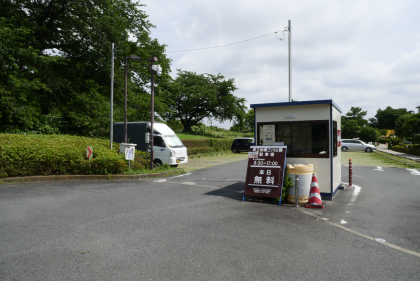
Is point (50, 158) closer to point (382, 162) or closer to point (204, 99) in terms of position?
point (382, 162)

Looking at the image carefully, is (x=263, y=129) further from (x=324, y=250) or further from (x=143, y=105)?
(x=143, y=105)

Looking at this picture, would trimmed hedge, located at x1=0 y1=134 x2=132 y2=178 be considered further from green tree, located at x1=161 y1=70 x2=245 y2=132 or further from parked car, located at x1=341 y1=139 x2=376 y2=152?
green tree, located at x1=161 y1=70 x2=245 y2=132

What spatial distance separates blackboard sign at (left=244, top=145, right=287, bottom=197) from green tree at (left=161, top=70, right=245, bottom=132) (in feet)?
137

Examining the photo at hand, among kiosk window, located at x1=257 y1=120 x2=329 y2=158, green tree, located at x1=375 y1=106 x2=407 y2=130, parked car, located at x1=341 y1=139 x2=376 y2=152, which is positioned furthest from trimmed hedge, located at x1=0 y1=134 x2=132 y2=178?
green tree, located at x1=375 y1=106 x2=407 y2=130

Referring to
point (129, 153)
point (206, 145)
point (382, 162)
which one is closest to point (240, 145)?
point (206, 145)

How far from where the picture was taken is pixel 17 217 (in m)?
6.06

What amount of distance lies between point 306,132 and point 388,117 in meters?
135

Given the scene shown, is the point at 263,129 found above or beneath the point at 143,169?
above

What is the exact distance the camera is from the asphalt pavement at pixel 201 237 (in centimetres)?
369

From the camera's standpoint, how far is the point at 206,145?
31.8 m

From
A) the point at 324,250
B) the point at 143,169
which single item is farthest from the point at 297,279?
the point at 143,169

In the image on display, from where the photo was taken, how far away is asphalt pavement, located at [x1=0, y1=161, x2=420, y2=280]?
3.69m

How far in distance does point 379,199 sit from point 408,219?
2209 mm

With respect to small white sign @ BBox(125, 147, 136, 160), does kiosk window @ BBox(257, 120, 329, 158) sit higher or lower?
higher
